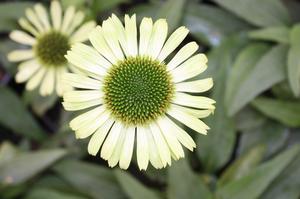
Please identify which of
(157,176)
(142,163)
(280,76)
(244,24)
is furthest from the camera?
(244,24)

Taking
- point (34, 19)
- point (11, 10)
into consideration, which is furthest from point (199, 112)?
point (11, 10)

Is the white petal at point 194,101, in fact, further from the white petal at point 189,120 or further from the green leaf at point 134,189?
the green leaf at point 134,189

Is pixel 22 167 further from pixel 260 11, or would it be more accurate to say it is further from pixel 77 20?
pixel 260 11

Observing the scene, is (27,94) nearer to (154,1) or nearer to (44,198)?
(44,198)

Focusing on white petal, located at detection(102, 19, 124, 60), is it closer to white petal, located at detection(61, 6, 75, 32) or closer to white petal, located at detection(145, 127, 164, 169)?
white petal, located at detection(145, 127, 164, 169)

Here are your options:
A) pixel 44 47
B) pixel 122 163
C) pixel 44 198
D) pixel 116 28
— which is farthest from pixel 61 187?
pixel 116 28

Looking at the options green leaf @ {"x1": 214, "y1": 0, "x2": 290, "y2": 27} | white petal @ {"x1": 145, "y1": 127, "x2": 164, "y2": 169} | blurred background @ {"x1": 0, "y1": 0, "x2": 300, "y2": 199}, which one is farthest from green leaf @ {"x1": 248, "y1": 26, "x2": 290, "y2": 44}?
white petal @ {"x1": 145, "y1": 127, "x2": 164, "y2": 169}
